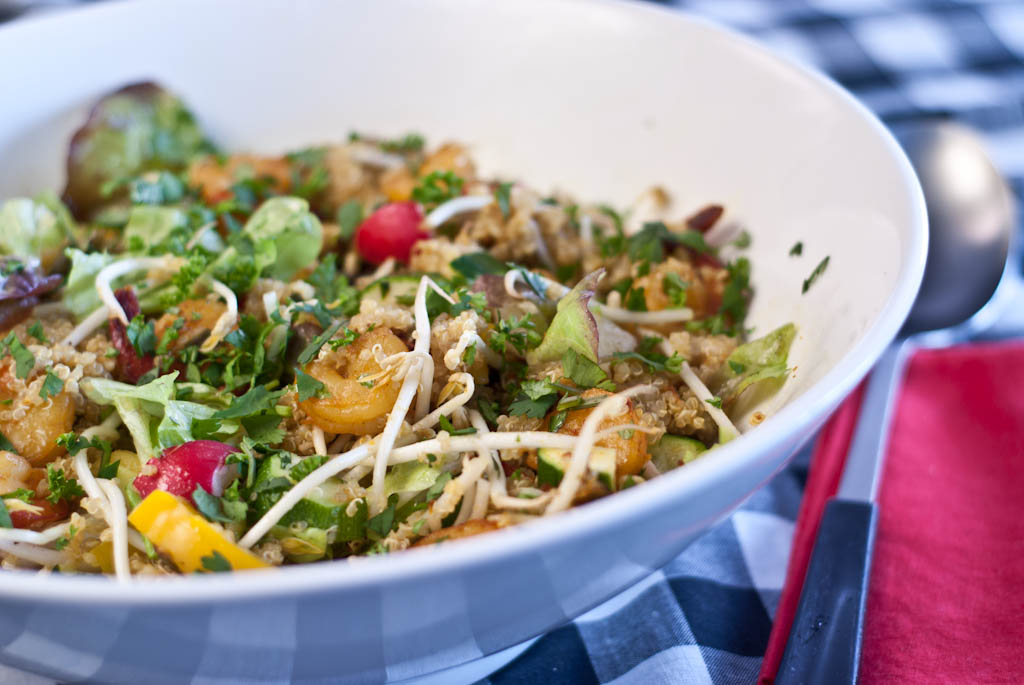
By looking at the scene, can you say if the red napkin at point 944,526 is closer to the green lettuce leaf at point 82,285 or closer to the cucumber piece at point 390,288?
the cucumber piece at point 390,288

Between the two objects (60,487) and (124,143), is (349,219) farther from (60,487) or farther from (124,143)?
(60,487)

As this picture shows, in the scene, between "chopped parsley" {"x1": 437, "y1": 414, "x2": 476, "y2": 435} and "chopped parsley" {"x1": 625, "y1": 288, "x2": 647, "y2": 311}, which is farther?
"chopped parsley" {"x1": 625, "y1": 288, "x2": 647, "y2": 311}

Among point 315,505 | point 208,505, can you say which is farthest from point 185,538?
point 315,505

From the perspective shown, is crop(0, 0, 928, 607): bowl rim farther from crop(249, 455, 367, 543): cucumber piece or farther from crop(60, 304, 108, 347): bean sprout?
crop(60, 304, 108, 347): bean sprout

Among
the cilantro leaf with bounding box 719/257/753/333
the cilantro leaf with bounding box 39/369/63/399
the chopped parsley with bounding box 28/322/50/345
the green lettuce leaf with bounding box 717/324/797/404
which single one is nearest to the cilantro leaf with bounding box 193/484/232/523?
the cilantro leaf with bounding box 39/369/63/399

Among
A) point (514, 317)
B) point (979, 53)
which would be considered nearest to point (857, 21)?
point (979, 53)

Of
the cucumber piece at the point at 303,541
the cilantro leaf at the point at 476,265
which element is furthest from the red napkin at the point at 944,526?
the cilantro leaf at the point at 476,265
